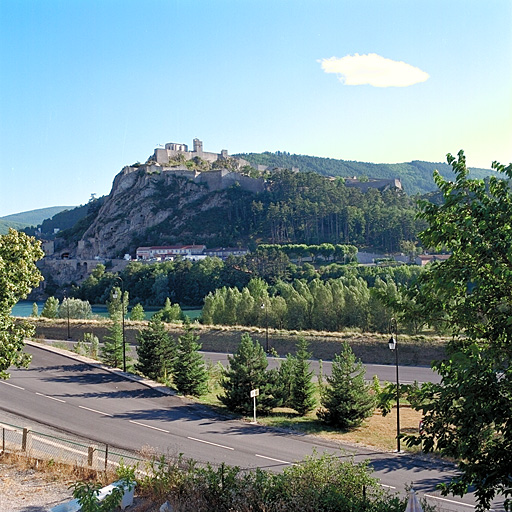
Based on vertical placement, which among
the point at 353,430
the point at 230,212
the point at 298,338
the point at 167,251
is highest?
the point at 230,212

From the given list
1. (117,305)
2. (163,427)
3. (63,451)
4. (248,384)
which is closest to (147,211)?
(117,305)

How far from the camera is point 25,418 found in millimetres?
17250

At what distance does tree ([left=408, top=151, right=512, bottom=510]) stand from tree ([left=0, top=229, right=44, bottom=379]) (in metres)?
8.29

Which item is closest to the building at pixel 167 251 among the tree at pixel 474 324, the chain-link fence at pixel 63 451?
the chain-link fence at pixel 63 451

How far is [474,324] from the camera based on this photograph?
6074 millimetres

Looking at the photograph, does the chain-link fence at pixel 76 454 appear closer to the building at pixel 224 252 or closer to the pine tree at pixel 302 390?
the pine tree at pixel 302 390

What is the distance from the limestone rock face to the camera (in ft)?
383

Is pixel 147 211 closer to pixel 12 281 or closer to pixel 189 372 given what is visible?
pixel 189 372

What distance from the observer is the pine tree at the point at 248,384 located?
1912 cm

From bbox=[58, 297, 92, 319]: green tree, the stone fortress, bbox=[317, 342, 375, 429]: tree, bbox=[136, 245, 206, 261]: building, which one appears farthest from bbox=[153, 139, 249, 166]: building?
bbox=[317, 342, 375, 429]: tree

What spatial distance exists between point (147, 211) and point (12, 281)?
111 metres

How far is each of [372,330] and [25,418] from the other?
29.7 metres

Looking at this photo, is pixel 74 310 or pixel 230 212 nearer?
pixel 74 310

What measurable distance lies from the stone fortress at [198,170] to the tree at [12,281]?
11049cm
